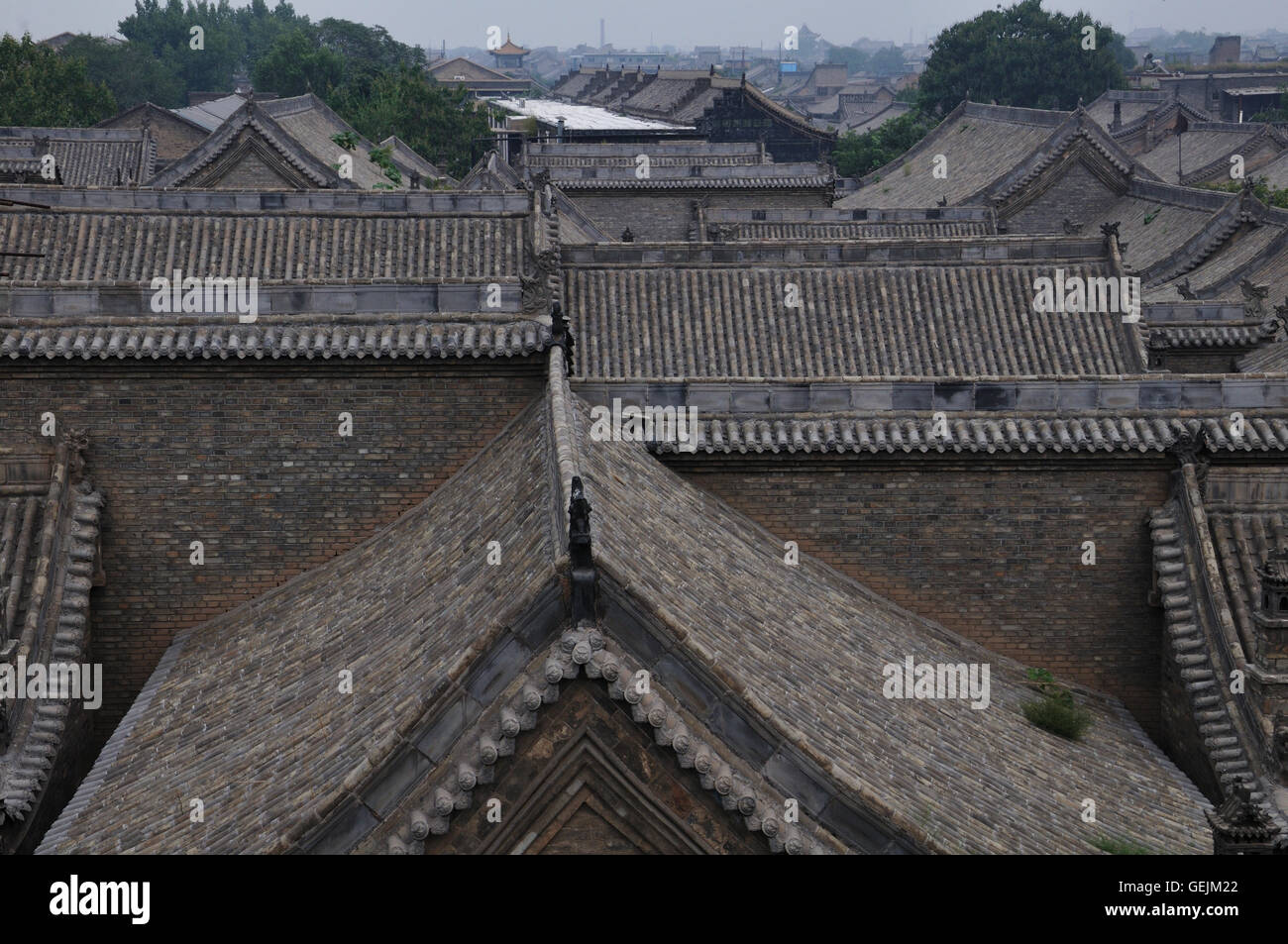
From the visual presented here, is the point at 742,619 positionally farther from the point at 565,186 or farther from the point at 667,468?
the point at 565,186

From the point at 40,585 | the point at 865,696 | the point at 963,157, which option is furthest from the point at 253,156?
the point at 865,696

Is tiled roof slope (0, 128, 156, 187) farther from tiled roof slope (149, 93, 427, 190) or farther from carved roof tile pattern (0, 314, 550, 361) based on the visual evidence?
carved roof tile pattern (0, 314, 550, 361)

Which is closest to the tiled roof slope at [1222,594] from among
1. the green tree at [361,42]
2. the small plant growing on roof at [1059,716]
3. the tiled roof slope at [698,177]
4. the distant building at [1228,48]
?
the small plant growing on roof at [1059,716]

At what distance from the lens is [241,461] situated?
58.4 ft

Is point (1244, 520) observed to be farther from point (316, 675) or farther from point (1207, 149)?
point (1207, 149)

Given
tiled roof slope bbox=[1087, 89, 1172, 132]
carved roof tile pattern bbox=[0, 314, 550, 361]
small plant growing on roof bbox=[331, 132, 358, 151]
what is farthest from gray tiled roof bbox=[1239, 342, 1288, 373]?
tiled roof slope bbox=[1087, 89, 1172, 132]

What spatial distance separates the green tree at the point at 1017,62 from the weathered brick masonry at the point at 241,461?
294 ft

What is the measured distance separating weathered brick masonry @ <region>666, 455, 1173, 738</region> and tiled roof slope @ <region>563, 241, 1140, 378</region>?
4.89 metres

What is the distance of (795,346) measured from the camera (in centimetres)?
2322

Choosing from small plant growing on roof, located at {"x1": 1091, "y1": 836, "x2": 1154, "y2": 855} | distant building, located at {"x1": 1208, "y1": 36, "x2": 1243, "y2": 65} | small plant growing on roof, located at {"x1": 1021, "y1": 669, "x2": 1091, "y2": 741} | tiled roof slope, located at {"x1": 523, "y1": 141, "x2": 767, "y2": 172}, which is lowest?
small plant growing on roof, located at {"x1": 1021, "y1": 669, "x2": 1091, "y2": 741}

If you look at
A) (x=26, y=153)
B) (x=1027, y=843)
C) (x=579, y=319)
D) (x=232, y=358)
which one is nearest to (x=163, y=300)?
(x=232, y=358)

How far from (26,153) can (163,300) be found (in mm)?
40367

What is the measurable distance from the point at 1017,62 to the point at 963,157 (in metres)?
45.8

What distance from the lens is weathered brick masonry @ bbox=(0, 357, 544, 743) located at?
17.6 m
